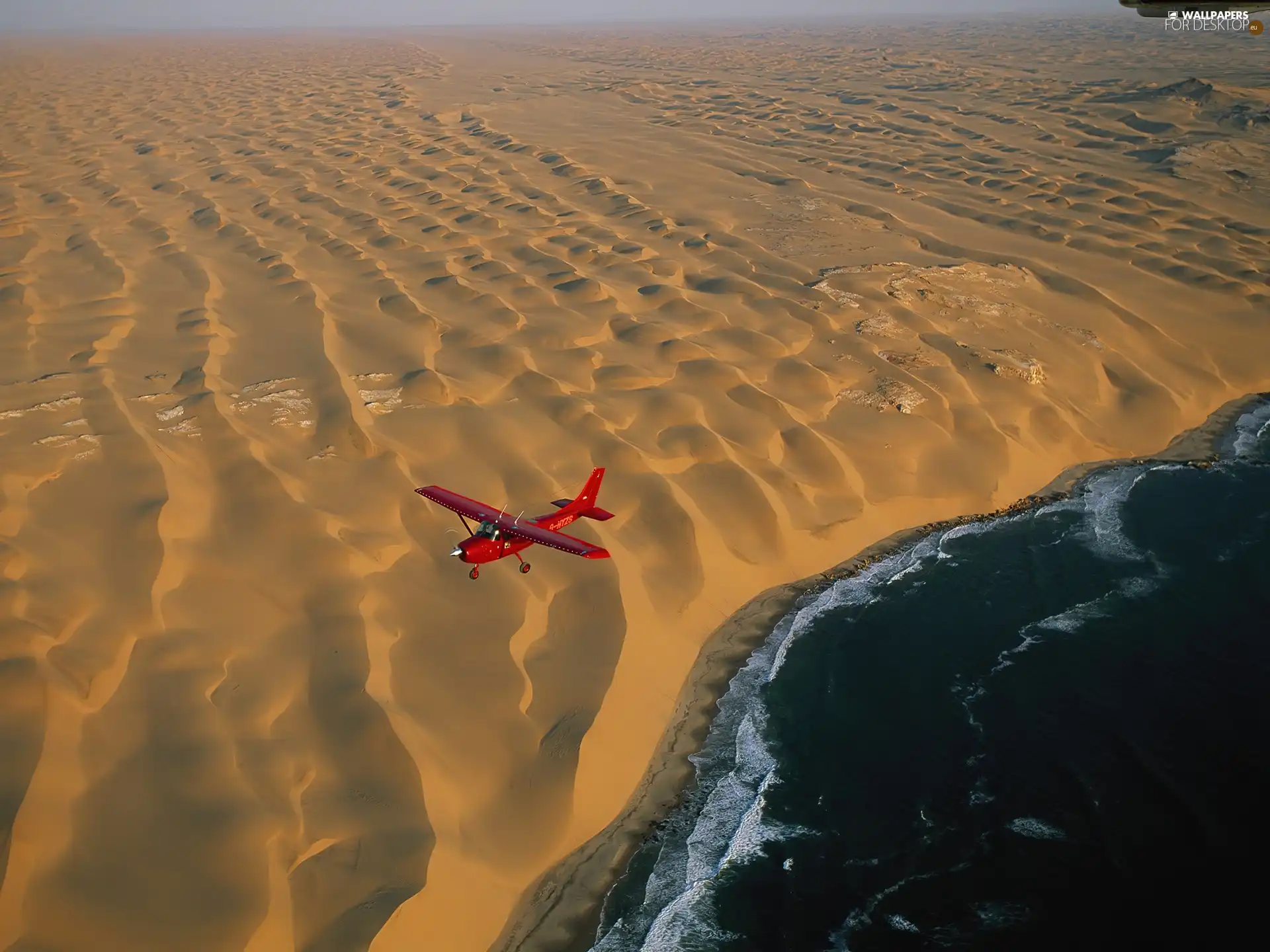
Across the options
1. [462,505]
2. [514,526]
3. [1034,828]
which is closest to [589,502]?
→ [514,526]

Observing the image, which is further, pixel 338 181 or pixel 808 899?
pixel 338 181

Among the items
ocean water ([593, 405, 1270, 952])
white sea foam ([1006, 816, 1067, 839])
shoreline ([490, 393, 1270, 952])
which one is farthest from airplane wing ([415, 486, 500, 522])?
white sea foam ([1006, 816, 1067, 839])

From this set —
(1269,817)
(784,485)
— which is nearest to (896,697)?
(1269,817)

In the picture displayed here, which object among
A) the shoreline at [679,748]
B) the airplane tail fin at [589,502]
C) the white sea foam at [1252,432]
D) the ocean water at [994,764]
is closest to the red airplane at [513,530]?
the airplane tail fin at [589,502]

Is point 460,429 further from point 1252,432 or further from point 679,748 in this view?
point 1252,432

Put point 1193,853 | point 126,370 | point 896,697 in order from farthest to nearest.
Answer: point 126,370
point 896,697
point 1193,853

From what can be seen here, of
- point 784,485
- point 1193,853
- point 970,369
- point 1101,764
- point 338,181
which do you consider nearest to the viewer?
point 1193,853

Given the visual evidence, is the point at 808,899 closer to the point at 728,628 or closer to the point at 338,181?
the point at 728,628

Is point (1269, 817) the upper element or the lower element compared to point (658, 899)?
upper

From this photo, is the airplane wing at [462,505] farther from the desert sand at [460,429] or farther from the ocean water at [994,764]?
the ocean water at [994,764]
